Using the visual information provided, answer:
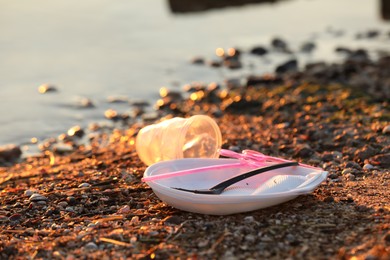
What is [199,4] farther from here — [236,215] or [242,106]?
[236,215]

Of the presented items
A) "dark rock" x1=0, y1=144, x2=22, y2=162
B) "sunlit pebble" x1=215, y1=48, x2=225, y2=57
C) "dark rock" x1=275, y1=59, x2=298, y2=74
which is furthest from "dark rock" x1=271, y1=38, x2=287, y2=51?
"dark rock" x1=0, y1=144, x2=22, y2=162

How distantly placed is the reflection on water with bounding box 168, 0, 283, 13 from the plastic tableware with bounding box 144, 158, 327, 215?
11.1m

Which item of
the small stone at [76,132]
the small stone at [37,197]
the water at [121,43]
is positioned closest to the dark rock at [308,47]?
the water at [121,43]

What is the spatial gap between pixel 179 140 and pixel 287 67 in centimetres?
589

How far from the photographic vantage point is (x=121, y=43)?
13.4 m

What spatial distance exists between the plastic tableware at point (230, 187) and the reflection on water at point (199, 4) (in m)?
11.1

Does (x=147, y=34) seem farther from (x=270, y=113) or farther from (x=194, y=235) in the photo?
(x=194, y=235)

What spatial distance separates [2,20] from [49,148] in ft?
24.2

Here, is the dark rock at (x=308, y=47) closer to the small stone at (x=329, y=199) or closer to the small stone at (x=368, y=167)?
the small stone at (x=368, y=167)

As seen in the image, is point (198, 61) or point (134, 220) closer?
point (134, 220)

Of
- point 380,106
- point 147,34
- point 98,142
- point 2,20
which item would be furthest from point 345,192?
point 2,20

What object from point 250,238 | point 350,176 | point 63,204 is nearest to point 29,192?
point 63,204

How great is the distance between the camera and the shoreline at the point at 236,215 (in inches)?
175

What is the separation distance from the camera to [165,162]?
554 centimetres
